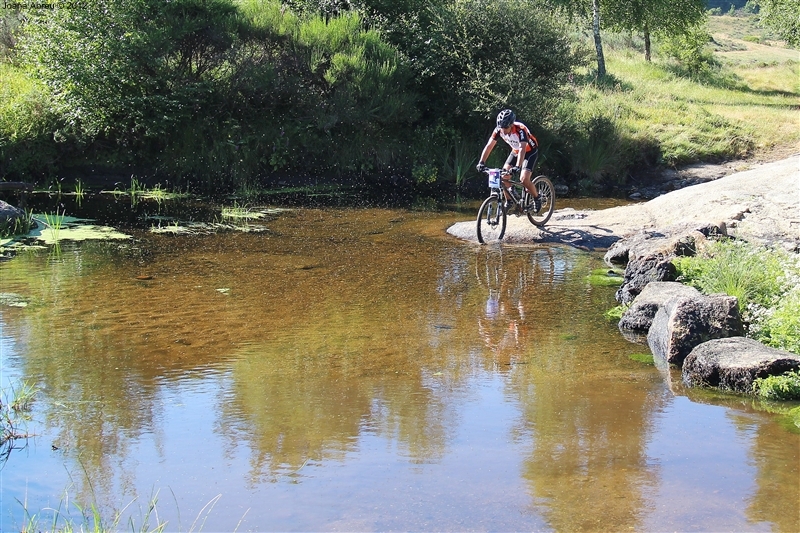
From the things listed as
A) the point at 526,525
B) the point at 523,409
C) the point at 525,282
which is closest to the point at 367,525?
the point at 526,525

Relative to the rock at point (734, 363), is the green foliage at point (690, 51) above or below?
above

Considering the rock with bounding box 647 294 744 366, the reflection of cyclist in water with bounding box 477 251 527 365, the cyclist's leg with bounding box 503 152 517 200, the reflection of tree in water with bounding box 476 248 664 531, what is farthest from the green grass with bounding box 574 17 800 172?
the rock with bounding box 647 294 744 366

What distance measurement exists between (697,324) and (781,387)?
124 centimetres

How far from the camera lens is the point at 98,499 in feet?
16.3

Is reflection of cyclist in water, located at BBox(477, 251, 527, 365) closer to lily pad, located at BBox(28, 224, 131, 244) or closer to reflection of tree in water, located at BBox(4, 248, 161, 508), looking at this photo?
reflection of tree in water, located at BBox(4, 248, 161, 508)

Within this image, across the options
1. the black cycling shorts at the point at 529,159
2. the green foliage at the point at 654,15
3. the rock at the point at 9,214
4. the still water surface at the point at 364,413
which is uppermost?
the green foliage at the point at 654,15

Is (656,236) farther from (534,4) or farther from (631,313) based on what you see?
(534,4)

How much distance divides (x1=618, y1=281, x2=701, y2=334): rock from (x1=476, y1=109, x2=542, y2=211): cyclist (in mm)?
4835

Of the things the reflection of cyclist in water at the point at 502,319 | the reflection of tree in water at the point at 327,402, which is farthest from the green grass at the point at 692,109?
the reflection of tree in water at the point at 327,402

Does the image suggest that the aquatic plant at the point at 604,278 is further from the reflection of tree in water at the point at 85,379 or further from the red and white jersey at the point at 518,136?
the reflection of tree in water at the point at 85,379

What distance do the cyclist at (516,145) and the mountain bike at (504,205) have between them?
5.0 inches

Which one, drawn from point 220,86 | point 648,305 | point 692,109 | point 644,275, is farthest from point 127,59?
point 692,109

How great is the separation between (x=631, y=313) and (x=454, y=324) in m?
1.99

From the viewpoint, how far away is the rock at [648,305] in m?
8.82
